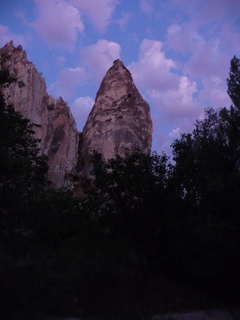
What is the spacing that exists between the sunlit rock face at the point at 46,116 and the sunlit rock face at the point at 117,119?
2.40 meters

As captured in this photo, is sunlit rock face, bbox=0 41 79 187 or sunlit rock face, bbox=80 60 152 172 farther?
sunlit rock face, bbox=80 60 152 172

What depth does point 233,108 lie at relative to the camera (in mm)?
16922

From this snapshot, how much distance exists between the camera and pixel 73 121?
45719mm

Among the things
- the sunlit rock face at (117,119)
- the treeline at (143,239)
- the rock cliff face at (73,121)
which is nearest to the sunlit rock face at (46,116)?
the rock cliff face at (73,121)

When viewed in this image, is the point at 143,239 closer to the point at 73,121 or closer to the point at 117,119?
the point at 73,121

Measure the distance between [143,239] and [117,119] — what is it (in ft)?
96.4

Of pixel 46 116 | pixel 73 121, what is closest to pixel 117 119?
pixel 73 121

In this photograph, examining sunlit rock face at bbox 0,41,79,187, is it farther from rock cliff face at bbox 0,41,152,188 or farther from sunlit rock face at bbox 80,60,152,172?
sunlit rock face at bbox 80,60,152,172

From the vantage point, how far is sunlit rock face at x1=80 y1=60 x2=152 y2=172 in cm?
4512

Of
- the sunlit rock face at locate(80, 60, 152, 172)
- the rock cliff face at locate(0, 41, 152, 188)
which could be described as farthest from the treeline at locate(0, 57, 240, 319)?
the sunlit rock face at locate(80, 60, 152, 172)

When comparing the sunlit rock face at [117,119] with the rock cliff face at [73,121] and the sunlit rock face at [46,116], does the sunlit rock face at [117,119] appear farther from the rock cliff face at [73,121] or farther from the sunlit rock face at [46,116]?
the sunlit rock face at [46,116]

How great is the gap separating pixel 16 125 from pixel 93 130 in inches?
1306

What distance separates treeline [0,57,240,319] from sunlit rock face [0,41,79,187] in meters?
19.1

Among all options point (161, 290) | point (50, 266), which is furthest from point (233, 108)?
point (50, 266)
